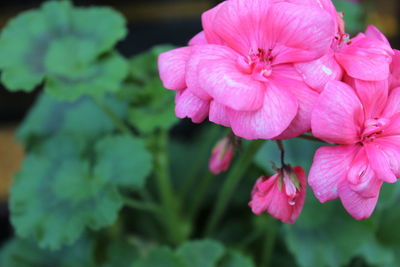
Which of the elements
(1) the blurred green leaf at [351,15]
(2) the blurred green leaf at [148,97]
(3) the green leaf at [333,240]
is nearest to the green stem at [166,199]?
(2) the blurred green leaf at [148,97]

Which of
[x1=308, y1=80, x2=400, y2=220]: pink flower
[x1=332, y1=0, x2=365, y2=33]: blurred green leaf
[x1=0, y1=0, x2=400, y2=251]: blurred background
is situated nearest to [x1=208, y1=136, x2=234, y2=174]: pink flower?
[x1=308, y1=80, x2=400, y2=220]: pink flower

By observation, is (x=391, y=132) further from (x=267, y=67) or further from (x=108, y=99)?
(x=108, y=99)

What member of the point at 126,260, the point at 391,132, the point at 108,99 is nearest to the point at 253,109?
the point at 391,132

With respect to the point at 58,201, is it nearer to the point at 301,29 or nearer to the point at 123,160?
the point at 123,160

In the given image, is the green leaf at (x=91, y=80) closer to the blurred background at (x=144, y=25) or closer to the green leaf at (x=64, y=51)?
the green leaf at (x=64, y=51)

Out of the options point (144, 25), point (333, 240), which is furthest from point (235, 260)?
point (144, 25)

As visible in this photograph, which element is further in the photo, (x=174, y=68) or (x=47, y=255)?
(x=47, y=255)

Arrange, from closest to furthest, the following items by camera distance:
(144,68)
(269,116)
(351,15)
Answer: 1. (269,116)
2. (144,68)
3. (351,15)

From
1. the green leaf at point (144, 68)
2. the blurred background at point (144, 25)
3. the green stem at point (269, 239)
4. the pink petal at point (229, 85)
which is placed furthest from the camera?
the blurred background at point (144, 25)
